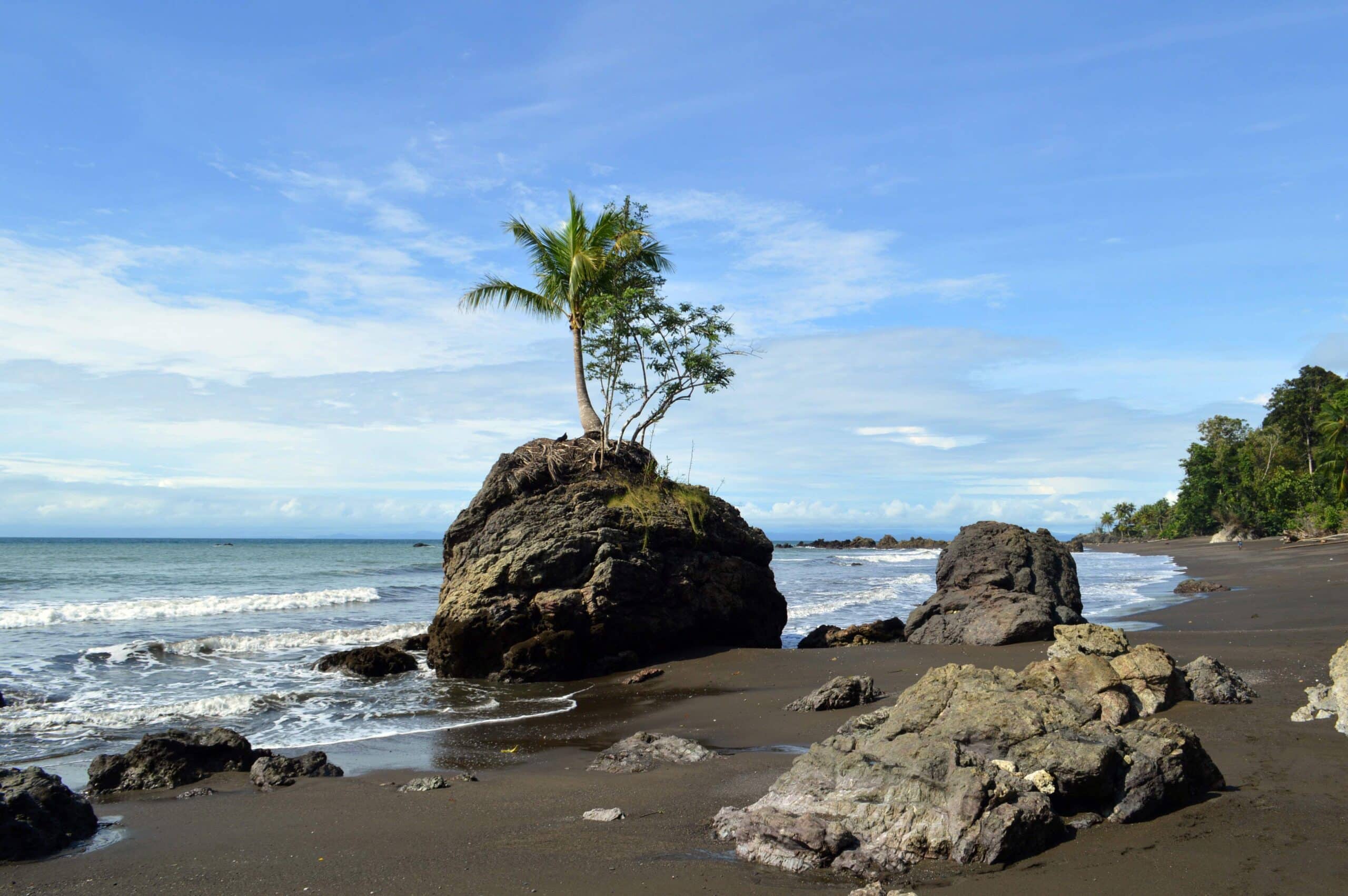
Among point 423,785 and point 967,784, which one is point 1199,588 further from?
point 423,785

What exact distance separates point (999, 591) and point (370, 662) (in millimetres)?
11224

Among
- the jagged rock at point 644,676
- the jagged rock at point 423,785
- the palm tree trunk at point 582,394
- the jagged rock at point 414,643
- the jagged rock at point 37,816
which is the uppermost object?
the palm tree trunk at point 582,394

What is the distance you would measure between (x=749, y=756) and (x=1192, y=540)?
265 feet

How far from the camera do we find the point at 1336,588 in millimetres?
21484

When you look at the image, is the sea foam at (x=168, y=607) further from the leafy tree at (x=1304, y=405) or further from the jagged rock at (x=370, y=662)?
the leafy tree at (x=1304, y=405)

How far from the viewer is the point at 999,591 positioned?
1502 centimetres

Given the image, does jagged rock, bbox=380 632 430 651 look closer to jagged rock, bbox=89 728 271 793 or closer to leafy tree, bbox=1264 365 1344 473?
jagged rock, bbox=89 728 271 793

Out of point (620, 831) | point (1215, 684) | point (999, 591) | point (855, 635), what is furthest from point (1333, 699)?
point (855, 635)

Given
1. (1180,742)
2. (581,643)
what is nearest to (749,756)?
(1180,742)

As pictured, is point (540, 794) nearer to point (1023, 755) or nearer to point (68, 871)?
point (68, 871)

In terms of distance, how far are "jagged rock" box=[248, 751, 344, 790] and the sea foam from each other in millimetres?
18787

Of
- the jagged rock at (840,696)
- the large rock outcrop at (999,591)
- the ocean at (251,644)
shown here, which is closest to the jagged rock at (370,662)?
the ocean at (251,644)

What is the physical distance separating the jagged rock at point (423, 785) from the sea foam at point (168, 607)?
797 inches

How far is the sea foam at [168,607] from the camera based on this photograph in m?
23.2
